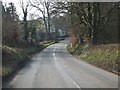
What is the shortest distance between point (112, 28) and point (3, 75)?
31.8 meters

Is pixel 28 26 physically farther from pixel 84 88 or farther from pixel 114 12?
pixel 84 88

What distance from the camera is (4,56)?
96.4 feet

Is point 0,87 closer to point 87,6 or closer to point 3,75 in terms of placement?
point 3,75

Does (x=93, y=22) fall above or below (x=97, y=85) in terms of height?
above

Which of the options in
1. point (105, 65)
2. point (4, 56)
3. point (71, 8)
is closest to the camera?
point (105, 65)

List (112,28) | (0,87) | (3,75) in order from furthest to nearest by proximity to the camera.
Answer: (112,28) < (3,75) < (0,87)

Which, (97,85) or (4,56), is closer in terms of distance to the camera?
(97,85)

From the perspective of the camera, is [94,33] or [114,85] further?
[94,33]

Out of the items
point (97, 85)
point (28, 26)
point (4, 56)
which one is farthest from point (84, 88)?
point (28, 26)

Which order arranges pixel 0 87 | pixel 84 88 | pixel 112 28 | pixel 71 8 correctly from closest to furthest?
pixel 84 88 < pixel 0 87 < pixel 71 8 < pixel 112 28

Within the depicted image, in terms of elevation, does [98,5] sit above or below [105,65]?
above

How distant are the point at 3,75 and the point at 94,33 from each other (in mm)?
26006

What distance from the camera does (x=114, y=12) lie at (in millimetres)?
44219

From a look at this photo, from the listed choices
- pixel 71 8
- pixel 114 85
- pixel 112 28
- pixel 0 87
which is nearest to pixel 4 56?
pixel 0 87
